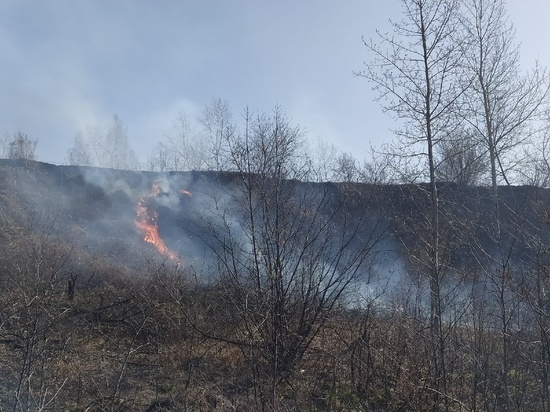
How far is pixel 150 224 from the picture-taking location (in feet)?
68.7

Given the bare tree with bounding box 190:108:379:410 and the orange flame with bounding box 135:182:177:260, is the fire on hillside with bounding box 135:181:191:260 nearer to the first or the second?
the orange flame with bounding box 135:182:177:260

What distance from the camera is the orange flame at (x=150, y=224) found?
19.5 meters

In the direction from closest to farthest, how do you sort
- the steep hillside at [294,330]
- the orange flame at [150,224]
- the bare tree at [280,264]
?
1. the steep hillside at [294,330]
2. the bare tree at [280,264]
3. the orange flame at [150,224]

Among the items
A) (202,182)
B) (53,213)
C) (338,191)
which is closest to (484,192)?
(338,191)

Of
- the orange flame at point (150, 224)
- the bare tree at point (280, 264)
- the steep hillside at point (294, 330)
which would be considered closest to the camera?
the steep hillside at point (294, 330)

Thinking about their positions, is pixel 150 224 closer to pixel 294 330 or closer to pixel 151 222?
pixel 151 222

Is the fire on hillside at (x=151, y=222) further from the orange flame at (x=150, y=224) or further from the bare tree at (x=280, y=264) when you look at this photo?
the bare tree at (x=280, y=264)

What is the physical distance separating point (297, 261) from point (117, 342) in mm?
4551

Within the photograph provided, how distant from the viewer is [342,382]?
817cm

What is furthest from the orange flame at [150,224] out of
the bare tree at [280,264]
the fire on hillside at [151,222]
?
the bare tree at [280,264]

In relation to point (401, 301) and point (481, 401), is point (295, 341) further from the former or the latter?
point (481, 401)

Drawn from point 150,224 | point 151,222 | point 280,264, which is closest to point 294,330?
point 280,264

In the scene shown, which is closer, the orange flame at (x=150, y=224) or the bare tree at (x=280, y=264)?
the bare tree at (x=280, y=264)

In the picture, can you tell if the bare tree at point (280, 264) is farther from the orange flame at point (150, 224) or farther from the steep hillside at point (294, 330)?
the orange flame at point (150, 224)
